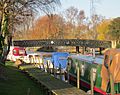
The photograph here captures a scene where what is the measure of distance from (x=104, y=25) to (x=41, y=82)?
7105 centimetres

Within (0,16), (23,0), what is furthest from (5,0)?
(0,16)

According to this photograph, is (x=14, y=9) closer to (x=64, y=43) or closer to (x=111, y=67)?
(x=111, y=67)

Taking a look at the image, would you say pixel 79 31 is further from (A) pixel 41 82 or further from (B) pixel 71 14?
(A) pixel 41 82

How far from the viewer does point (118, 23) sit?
79875 mm

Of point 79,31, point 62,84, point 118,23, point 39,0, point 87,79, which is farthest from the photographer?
point 79,31

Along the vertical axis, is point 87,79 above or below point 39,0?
below

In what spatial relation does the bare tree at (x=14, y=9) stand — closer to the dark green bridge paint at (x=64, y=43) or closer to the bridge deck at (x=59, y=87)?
the bridge deck at (x=59, y=87)

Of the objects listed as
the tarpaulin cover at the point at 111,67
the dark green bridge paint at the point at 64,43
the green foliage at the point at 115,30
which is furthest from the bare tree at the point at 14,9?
the green foliage at the point at 115,30

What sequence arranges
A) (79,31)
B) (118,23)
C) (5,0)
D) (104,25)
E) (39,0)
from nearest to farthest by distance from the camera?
(5,0), (39,0), (118,23), (104,25), (79,31)

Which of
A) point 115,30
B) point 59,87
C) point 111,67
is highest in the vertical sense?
point 115,30

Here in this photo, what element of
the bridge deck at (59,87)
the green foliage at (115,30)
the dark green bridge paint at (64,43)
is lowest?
the bridge deck at (59,87)

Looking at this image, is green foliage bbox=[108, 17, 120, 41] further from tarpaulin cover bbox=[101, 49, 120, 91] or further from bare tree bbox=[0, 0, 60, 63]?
tarpaulin cover bbox=[101, 49, 120, 91]

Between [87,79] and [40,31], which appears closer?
[87,79]

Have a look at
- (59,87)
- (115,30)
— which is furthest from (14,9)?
(115,30)
